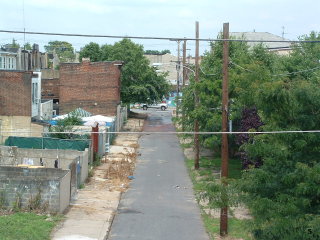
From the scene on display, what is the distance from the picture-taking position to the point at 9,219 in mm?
18281

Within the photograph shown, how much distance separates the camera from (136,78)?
207ft

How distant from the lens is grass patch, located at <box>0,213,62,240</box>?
16516 millimetres

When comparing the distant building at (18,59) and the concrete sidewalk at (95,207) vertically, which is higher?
the distant building at (18,59)

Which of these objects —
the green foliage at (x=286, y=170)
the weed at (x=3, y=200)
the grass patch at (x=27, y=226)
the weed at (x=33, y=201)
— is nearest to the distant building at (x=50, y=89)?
the weed at (x=3, y=200)

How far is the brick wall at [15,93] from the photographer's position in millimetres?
38188

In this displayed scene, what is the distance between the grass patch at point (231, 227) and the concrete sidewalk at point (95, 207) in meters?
3.45

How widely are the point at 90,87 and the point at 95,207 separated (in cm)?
3237

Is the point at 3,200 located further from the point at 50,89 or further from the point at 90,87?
the point at 50,89

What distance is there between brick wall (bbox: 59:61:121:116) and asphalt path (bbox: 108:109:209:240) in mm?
16472

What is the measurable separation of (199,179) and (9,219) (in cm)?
1278

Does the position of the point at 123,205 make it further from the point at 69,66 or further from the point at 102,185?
the point at 69,66

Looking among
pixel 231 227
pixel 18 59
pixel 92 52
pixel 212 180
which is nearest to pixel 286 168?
pixel 212 180

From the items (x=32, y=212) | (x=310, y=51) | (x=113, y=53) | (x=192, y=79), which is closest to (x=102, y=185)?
(x=32, y=212)

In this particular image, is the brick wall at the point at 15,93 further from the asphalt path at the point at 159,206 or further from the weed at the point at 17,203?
the weed at the point at 17,203
